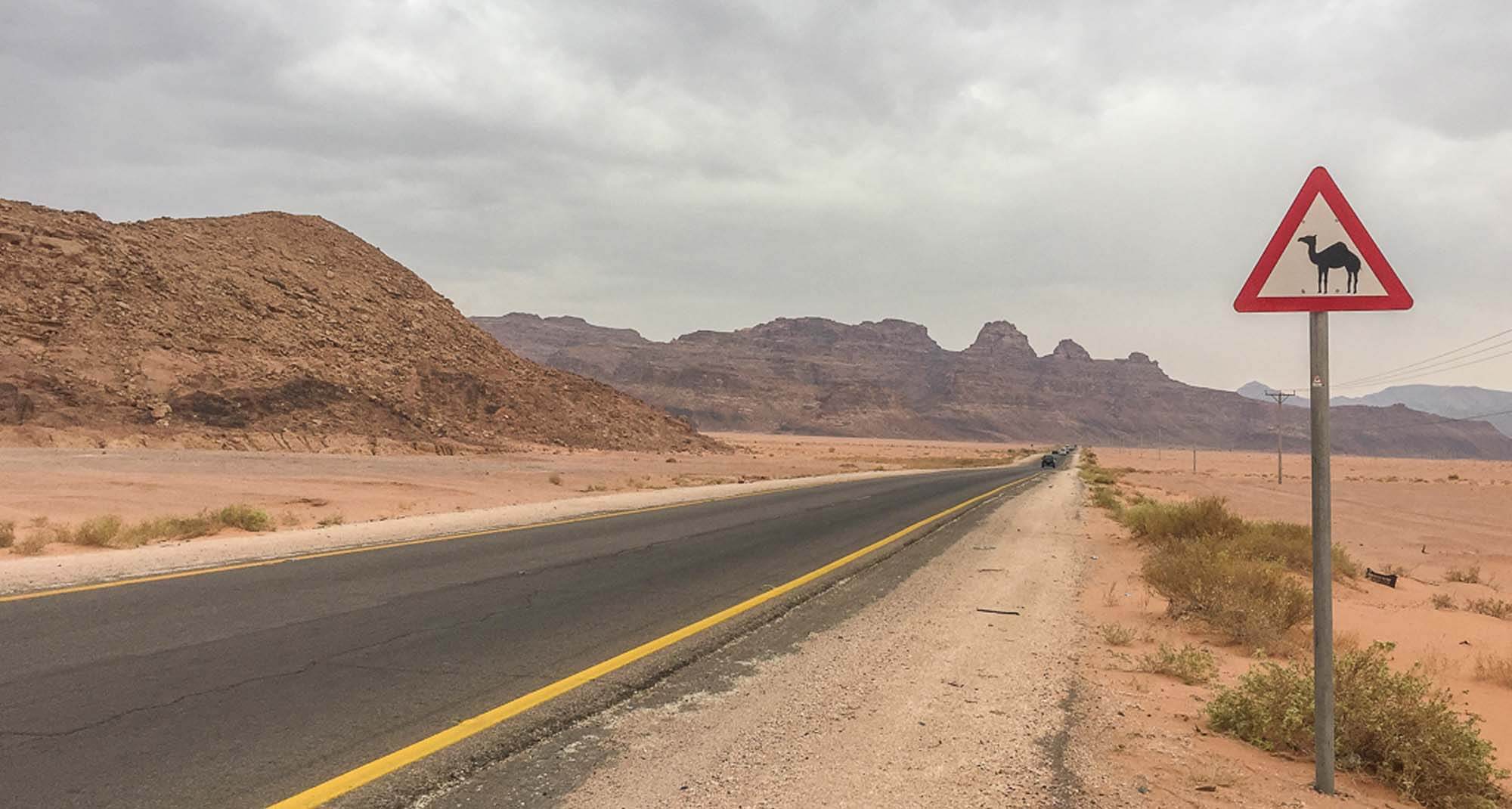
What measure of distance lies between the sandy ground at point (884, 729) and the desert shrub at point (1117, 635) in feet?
0.79

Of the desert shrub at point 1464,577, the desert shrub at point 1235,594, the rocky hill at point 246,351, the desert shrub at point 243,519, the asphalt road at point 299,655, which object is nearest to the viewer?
the asphalt road at point 299,655

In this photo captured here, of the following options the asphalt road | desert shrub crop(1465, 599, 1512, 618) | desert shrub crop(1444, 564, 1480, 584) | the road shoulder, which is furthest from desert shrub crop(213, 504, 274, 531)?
desert shrub crop(1444, 564, 1480, 584)

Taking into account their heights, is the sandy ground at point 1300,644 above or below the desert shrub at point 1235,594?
below

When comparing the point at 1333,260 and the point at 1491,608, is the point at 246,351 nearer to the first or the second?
the point at 1491,608

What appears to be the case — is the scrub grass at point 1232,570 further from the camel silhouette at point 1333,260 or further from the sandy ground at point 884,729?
the camel silhouette at point 1333,260

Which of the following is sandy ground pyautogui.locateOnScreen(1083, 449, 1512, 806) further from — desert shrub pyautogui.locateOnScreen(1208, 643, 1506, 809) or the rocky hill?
the rocky hill

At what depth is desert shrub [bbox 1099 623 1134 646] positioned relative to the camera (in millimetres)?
7395

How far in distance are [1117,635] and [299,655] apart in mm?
6834

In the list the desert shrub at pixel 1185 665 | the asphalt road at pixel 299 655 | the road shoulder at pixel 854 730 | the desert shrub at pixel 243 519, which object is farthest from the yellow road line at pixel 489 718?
the desert shrub at pixel 243 519

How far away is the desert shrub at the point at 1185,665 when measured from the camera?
6.26 meters

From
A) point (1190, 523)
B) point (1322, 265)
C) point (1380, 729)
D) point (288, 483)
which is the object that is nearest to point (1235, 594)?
point (1380, 729)

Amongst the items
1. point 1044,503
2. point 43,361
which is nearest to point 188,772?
point 1044,503

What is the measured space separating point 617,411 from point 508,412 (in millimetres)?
11248

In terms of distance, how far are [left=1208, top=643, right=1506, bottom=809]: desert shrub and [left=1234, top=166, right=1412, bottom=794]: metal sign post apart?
0.63 m
